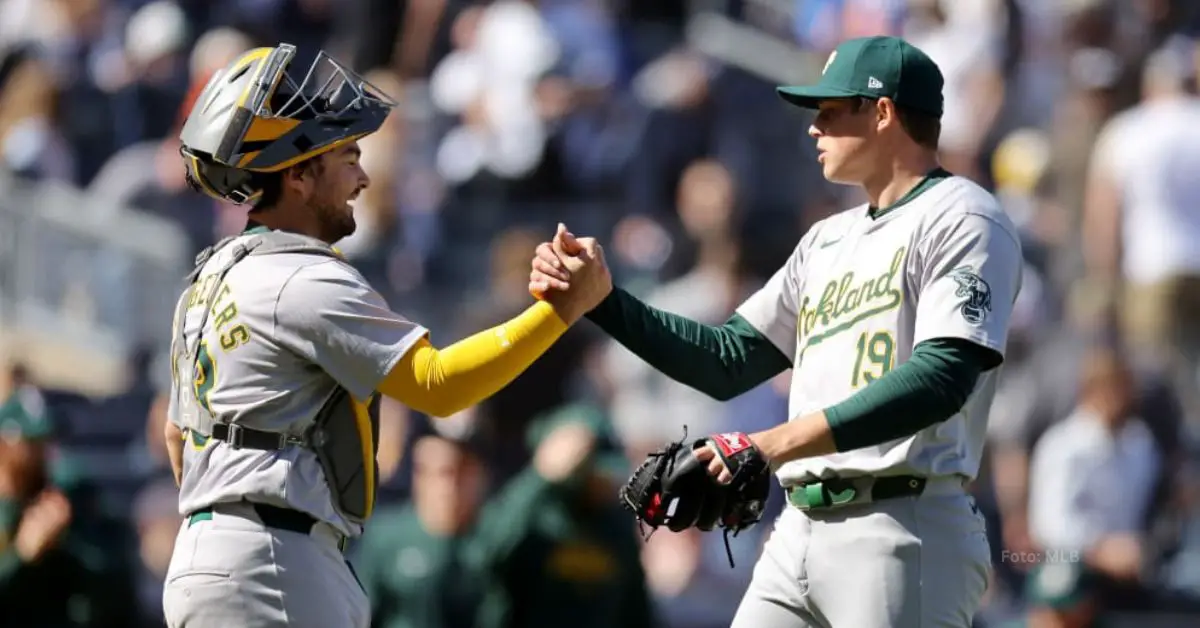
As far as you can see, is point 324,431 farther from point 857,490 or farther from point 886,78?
point 886,78

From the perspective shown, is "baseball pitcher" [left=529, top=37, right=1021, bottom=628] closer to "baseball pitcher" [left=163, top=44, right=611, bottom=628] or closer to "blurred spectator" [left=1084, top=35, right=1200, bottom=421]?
"baseball pitcher" [left=163, top=44, right=611, bottom=628]

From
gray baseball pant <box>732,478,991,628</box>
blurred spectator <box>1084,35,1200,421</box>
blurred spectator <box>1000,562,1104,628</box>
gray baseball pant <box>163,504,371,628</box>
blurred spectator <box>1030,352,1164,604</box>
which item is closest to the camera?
gray baseball pant <box>163,504,371,628</box>

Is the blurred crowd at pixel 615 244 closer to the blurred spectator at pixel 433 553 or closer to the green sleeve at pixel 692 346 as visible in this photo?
the blurred spectator at pixel 433 553

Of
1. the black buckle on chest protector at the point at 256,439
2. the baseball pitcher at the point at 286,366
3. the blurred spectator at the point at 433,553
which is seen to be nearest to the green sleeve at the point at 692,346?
the baseball pitcher at the point at 286,366

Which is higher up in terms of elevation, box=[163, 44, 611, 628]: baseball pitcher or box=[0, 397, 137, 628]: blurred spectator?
box=[163, 44, 611, 628]: baseball pitcher

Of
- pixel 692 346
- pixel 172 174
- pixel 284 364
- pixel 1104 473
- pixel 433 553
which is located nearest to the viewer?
pixel 284 364

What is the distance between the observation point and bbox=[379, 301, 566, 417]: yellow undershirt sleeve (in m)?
4.23

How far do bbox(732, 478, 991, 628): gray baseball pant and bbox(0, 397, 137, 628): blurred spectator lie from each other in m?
4.27

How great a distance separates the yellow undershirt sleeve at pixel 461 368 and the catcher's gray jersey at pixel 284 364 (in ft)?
0.13

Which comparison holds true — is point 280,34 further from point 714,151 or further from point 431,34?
point 714,151

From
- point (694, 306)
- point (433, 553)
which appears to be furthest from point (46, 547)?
point (694, 306)

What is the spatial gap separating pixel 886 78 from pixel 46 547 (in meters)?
4.77

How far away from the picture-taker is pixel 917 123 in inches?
182

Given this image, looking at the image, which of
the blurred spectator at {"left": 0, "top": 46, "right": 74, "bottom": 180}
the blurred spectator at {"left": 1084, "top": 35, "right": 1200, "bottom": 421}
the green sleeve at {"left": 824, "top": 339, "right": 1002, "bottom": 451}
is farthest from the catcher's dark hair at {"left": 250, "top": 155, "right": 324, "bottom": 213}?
the blurred spectator at {"left": 0, "top": 46, "right": 74, "bottom": 180}
